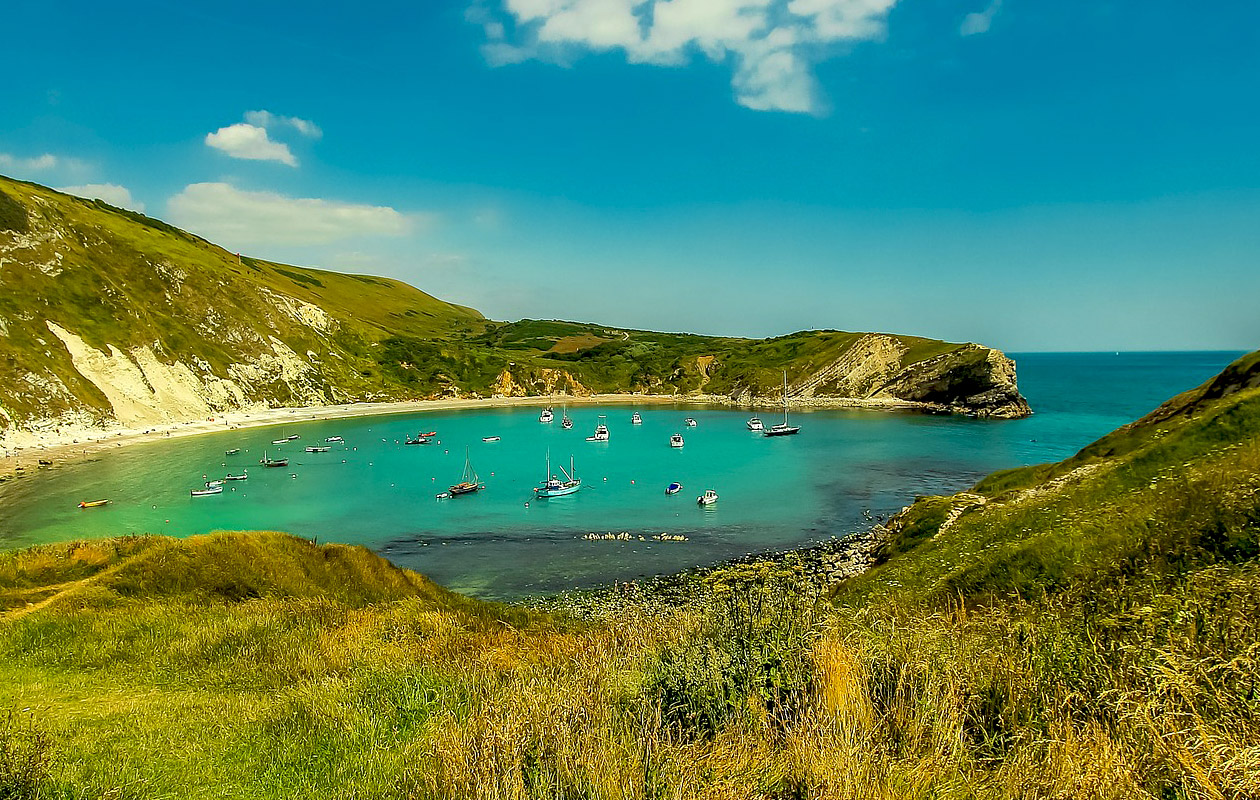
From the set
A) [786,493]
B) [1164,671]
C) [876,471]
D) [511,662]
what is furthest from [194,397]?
[1164,671]

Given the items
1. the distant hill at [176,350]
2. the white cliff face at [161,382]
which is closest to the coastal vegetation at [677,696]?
the distant hill at [176,350]

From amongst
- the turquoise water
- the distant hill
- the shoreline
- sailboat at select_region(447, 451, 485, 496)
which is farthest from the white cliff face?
sailboat at select_region(447, 451, 485, 496)

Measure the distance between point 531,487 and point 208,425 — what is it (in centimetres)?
9245

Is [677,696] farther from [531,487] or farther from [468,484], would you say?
[531,487]

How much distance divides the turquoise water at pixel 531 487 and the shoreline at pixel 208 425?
574 centimetres

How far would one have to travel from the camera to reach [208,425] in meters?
128

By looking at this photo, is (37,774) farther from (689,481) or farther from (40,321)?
(40,321)

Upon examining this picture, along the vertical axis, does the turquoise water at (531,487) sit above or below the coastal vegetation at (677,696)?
below

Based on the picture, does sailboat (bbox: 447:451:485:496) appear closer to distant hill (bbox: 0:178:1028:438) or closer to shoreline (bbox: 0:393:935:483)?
shoreline (bbox: 0:393:935:483)

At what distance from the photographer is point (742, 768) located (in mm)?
5898

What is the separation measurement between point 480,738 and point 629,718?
69.7 inches

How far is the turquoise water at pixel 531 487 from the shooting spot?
5194cm

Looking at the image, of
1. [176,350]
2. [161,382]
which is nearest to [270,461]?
[161,382]

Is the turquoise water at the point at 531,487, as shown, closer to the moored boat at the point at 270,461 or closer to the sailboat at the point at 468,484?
the sailboat at the point at 468,484
